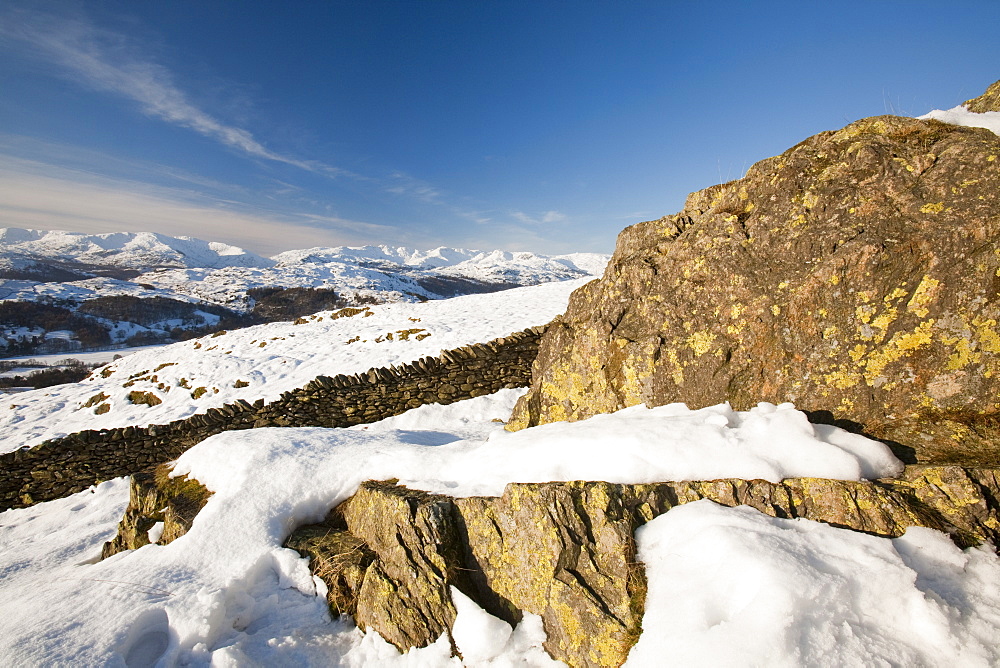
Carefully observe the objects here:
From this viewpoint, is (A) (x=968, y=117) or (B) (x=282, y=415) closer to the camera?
(A) (x=968, y=117)

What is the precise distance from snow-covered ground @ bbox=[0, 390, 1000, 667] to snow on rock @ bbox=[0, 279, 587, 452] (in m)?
6.51

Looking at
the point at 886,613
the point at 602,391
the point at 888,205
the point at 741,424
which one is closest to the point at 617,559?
the point at 886,613

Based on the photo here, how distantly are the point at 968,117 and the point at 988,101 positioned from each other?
0.89 m

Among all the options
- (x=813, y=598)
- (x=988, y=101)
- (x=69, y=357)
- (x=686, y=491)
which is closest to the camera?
(x=813, y=598)

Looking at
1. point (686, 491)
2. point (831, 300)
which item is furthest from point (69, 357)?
point (831, 300)

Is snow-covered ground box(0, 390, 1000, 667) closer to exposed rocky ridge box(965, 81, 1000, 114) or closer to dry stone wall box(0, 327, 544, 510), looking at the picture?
dry stone wall box(0, 327, 544, 510)

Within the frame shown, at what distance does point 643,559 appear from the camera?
11.3 ft

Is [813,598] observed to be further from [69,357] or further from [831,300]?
[69,357]

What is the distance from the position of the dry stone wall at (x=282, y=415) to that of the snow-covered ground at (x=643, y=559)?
505cm

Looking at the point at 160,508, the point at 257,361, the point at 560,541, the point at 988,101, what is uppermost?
the point at 988,101

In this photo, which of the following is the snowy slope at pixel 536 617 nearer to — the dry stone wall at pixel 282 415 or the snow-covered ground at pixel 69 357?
the dry stone wall at pixel 282 415

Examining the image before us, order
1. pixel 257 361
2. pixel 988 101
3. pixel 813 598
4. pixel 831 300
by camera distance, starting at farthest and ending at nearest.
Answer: pixel 257 361 < pixel 988 101 < pixel 831 300 < pixel 813 598

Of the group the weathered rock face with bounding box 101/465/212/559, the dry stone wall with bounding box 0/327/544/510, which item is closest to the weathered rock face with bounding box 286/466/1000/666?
the weathered rock face with bounding box 101/465/212/559

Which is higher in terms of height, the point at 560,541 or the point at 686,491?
the point at 686,491
